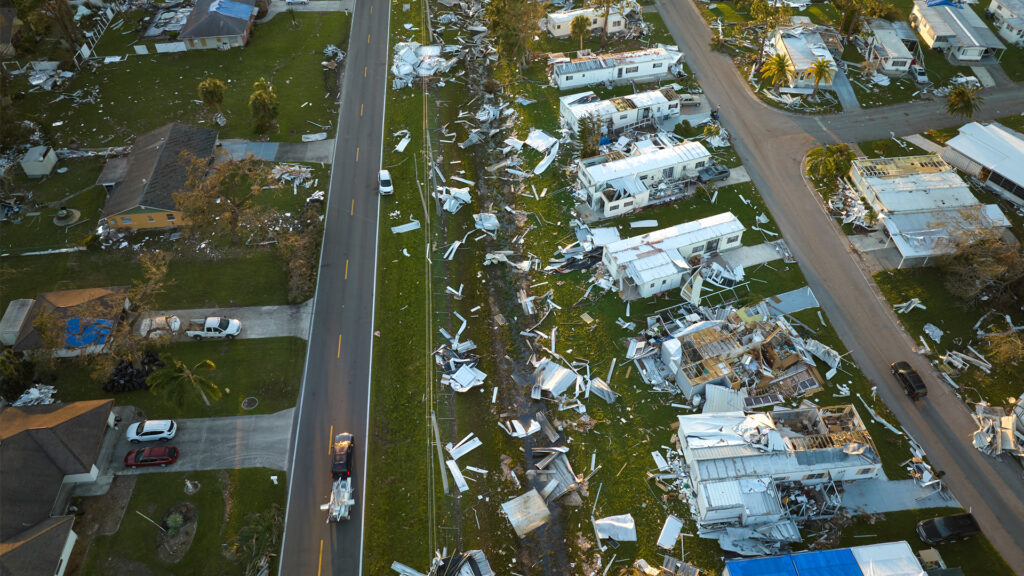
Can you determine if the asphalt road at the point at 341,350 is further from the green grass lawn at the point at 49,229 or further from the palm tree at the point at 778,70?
the palm tree at the point at 778,70

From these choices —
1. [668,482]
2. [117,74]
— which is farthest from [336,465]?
[117,74]

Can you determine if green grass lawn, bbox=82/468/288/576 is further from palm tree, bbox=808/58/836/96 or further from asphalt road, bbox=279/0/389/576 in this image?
palm tree, bbox=808/58/836/96

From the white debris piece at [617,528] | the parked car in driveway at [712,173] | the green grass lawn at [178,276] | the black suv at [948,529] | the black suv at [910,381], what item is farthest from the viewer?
the parked car in driveway at [712,173]

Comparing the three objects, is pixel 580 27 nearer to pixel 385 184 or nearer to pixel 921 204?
pixel 385 184

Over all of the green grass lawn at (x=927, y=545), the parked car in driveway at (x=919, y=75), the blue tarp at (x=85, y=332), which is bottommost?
the green grass lawn at (x=927, y=545)

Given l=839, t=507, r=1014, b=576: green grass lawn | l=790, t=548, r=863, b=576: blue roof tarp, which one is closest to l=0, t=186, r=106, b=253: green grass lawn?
l=790, t=548, r=863, b=576: blue roof tarp

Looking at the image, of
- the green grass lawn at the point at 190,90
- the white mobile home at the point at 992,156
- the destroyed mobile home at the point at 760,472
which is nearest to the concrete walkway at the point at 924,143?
the white mobile home at the point at 992,156
